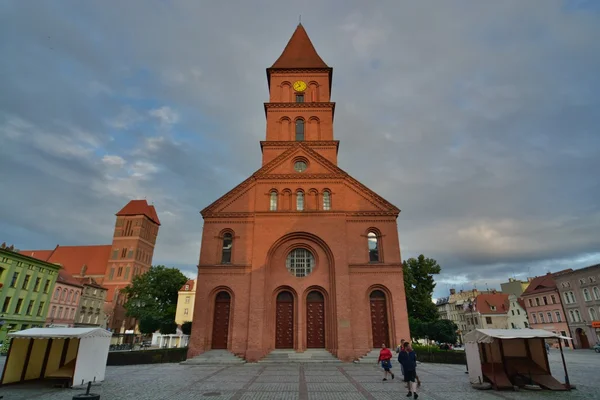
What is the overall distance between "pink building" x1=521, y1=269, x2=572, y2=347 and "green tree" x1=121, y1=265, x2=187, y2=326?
186 ft

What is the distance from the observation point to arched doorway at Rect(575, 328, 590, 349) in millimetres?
44562

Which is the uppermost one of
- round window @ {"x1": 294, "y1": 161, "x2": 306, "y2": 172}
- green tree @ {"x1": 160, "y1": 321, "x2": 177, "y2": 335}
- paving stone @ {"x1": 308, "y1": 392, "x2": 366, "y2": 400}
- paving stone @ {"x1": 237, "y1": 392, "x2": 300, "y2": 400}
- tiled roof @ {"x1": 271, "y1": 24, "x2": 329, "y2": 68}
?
tiled roof @ {"x1": 271, "y1": 24, "x2": 329, "y2": 68}

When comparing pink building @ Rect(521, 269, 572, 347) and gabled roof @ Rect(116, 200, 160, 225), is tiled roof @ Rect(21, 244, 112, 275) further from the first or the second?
pink building @ Rect(521, 269, 572, 347)

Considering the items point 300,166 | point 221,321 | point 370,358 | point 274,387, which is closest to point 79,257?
point 221,321

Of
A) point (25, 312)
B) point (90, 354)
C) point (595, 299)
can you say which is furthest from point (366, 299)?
point (25, 312)

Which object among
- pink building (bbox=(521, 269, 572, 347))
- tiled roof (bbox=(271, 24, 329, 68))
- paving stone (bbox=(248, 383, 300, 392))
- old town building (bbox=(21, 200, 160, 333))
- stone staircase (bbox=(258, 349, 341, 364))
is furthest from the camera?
old town building (bbox=(21, 200, 160, 333))

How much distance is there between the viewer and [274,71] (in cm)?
3325

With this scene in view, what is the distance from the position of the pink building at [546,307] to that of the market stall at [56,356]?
58900mm

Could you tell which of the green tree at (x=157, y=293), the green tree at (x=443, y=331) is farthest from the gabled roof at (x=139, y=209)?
the green tree at (x=443, y=331)

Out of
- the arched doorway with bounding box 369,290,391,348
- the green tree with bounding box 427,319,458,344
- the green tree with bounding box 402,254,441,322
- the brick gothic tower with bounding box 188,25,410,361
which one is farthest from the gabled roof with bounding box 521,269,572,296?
the brick gothic tower with bounding box 188,25,410,361

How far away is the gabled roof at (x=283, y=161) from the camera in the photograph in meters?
26.5

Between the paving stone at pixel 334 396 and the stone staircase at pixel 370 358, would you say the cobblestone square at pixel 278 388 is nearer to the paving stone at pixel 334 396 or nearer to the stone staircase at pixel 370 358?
the paving stone at pixel 334 396

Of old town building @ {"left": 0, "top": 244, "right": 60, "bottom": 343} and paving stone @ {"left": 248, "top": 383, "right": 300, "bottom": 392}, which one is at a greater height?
old town building @ {"left": 0, "top": 244, "right": 60, "bottom": 343}

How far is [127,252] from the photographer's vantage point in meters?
77.9
